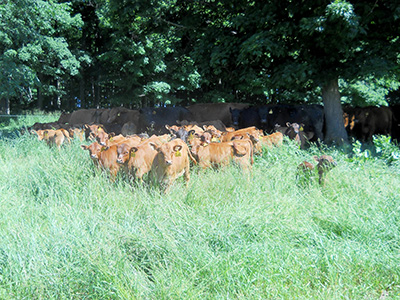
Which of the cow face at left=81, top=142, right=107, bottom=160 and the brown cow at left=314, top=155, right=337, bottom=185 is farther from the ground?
the cow face at left=81, top=142, right=107, bottom=160

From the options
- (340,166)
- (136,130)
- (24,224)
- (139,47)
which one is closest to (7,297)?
(24,224)

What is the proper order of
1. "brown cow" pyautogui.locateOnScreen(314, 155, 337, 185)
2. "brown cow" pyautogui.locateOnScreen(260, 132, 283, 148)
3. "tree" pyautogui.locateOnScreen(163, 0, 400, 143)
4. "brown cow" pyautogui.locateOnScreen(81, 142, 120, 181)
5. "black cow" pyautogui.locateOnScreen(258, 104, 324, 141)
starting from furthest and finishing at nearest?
"black cow" pyautogui.locateOnScreen(258, 104, 324, 141)
"tree" pyautogui.locateOnScreen(163, 0, 400, 143)
"brown cow" pyautogui.locateOnScreen(260, 132, 283, 148)
"brown cow" pyautogui.locateOnScreen(81, 142, 120, 181)
"brown cow" pyautogui.locateOnScreen(314, 155, 337, 185)

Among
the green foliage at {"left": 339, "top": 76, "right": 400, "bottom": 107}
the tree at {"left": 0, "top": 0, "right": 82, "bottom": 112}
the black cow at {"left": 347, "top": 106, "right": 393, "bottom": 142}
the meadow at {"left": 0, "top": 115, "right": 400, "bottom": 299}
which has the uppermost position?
the tree at {"left": 0, "top": 0, "right": 82, "bottom": 112}

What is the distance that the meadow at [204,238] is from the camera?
319 centimetres

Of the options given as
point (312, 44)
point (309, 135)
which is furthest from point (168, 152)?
point (309, 135)

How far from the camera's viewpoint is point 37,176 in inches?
243

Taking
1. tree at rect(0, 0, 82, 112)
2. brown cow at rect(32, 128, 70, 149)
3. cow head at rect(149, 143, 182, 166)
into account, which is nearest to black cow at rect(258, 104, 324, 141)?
brown cow at rect(32, 128, 70, 149)

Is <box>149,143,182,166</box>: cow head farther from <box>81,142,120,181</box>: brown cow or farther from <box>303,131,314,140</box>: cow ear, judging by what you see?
<box>303,131,314,140</box>: cow ear

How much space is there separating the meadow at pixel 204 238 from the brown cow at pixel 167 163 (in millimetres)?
170

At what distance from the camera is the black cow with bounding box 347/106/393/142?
14.1 m

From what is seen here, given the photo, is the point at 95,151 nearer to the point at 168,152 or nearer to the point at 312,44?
the point at 168,152

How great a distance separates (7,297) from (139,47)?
20.3 metres

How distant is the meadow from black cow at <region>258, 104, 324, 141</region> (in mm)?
7572

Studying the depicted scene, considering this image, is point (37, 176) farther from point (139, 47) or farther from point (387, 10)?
point (139, 47)
